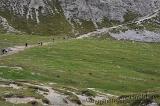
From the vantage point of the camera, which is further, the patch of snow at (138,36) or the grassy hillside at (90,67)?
the patch of snow at (138,36)

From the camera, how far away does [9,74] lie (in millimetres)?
88625

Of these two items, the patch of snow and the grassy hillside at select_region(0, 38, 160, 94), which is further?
the patch of snow

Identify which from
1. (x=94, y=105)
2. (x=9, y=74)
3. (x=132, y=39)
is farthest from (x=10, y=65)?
(x=132, y=39)

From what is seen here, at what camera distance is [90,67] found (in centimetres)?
10781

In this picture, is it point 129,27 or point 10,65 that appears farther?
point 129,27

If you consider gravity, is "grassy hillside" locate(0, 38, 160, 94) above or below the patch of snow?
below

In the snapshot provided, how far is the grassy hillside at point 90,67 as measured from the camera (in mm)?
91312

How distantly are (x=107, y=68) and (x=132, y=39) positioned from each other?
8512 cm

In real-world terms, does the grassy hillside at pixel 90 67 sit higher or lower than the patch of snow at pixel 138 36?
lower

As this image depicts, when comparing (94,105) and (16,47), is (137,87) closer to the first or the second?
(94,105)

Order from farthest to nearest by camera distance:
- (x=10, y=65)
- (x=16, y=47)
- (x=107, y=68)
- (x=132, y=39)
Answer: (x=132, y=39) → (x=16, y=47) → (x=107, y=68) → (x=10, y=65)

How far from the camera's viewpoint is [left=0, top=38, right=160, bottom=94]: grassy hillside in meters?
91.3

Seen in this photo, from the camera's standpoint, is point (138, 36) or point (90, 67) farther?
point (138, 36)

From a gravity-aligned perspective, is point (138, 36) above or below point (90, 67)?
above
